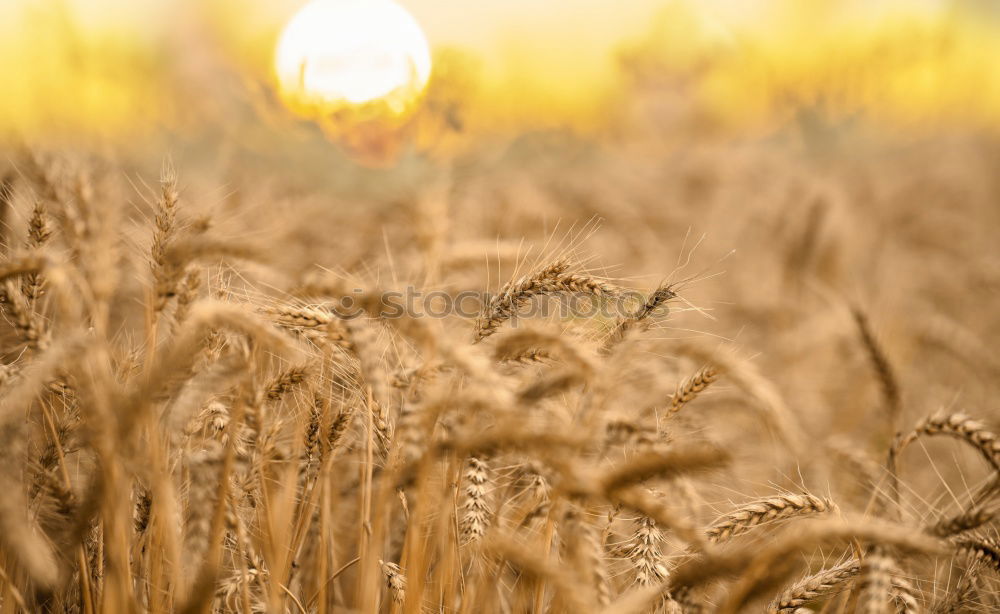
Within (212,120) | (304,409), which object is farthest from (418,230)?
(212,120)

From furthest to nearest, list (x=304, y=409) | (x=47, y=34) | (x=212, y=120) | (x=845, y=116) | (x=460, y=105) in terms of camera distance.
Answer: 1. (x=845, y=116)
2. (x=212, y=120)
3. (x=460, y=105)
4. (x=47, y=34)
5. (x=304, y=409)

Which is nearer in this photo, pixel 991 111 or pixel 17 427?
pixel 17 427

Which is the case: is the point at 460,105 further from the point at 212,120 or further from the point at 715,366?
the point at 715,366

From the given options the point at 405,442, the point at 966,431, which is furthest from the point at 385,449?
the point at 966,431

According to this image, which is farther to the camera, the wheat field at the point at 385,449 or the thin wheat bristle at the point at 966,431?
the thin wheat bristle at the point at 966,431

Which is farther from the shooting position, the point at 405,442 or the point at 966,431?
the point at 966,431

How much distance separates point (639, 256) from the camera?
5543 millimetres

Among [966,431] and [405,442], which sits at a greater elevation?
[966,431]

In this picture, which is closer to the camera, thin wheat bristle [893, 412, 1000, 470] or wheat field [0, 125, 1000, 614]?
wheat field [0, 125, 1000, 614]

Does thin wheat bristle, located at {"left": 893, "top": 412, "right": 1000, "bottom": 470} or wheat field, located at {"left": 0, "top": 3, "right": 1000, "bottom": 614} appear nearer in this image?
wheat field, located at {"left": 0, "top": 3, "right": 1000, "bottom": 614}

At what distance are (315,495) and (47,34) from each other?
15.5 feet

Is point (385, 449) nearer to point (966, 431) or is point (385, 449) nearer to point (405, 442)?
point (405, 442)

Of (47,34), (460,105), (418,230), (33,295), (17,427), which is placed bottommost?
(17,427)

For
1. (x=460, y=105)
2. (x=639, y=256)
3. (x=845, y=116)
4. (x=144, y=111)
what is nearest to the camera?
(x=639, y=256)
